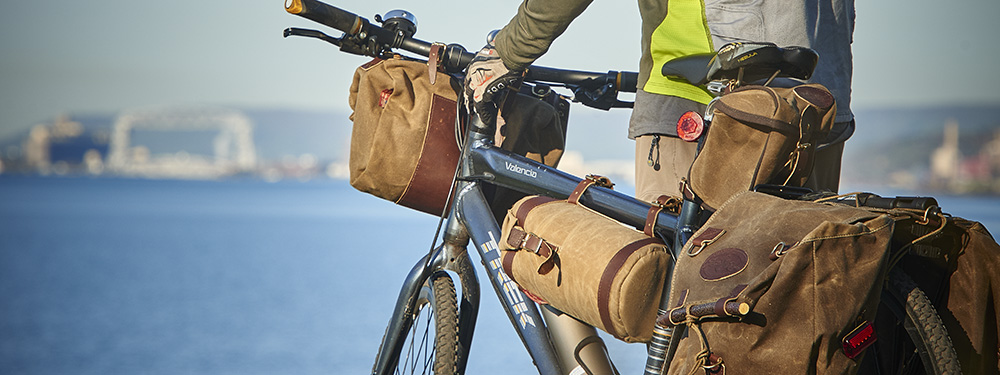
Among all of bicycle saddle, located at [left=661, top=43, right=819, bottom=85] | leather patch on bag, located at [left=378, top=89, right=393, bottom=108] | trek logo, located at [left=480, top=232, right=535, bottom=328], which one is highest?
leather patch on bag, located at [left=378, top=89, right=393, bottom=108]

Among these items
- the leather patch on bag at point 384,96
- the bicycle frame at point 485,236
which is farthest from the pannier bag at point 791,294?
the leather patch on bag at point 384,96

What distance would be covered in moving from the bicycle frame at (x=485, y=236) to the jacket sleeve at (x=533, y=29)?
276 mm

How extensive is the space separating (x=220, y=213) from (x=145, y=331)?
169 feet

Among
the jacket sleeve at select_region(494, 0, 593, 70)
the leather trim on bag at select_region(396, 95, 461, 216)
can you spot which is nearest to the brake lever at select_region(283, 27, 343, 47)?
the leather trim on bag at select_region(396, 95, 461, 216)

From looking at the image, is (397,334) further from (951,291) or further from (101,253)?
(101,253)

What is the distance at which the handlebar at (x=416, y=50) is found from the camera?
8.18 feet

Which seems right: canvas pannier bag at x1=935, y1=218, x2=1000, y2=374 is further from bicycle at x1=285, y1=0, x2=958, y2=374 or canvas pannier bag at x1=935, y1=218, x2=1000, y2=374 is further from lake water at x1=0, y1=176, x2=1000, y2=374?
lake water at x1=0, y1=176, x2=1000, y2=374

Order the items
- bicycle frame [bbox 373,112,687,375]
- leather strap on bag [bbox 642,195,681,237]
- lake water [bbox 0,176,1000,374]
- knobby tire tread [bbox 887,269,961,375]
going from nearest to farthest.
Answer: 1. knobby tire tread [bbox 887,269,961,375]
2. leather strap on bag [bbox 642,195,681,237]
3. bicycle frame [bbox 373,112,687,375]
4. lake water [bbox 0,176,1000,374]

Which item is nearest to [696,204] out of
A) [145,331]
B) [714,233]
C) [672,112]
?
[714,233]

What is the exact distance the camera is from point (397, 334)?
101 inches

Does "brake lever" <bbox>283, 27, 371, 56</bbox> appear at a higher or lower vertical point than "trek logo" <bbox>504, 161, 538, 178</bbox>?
higher

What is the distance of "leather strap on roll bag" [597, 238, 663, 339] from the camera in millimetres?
1683

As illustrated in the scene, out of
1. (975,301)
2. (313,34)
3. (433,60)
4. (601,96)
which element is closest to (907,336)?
(975,301)

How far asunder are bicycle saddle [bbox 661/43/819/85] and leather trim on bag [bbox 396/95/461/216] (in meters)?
0.94
